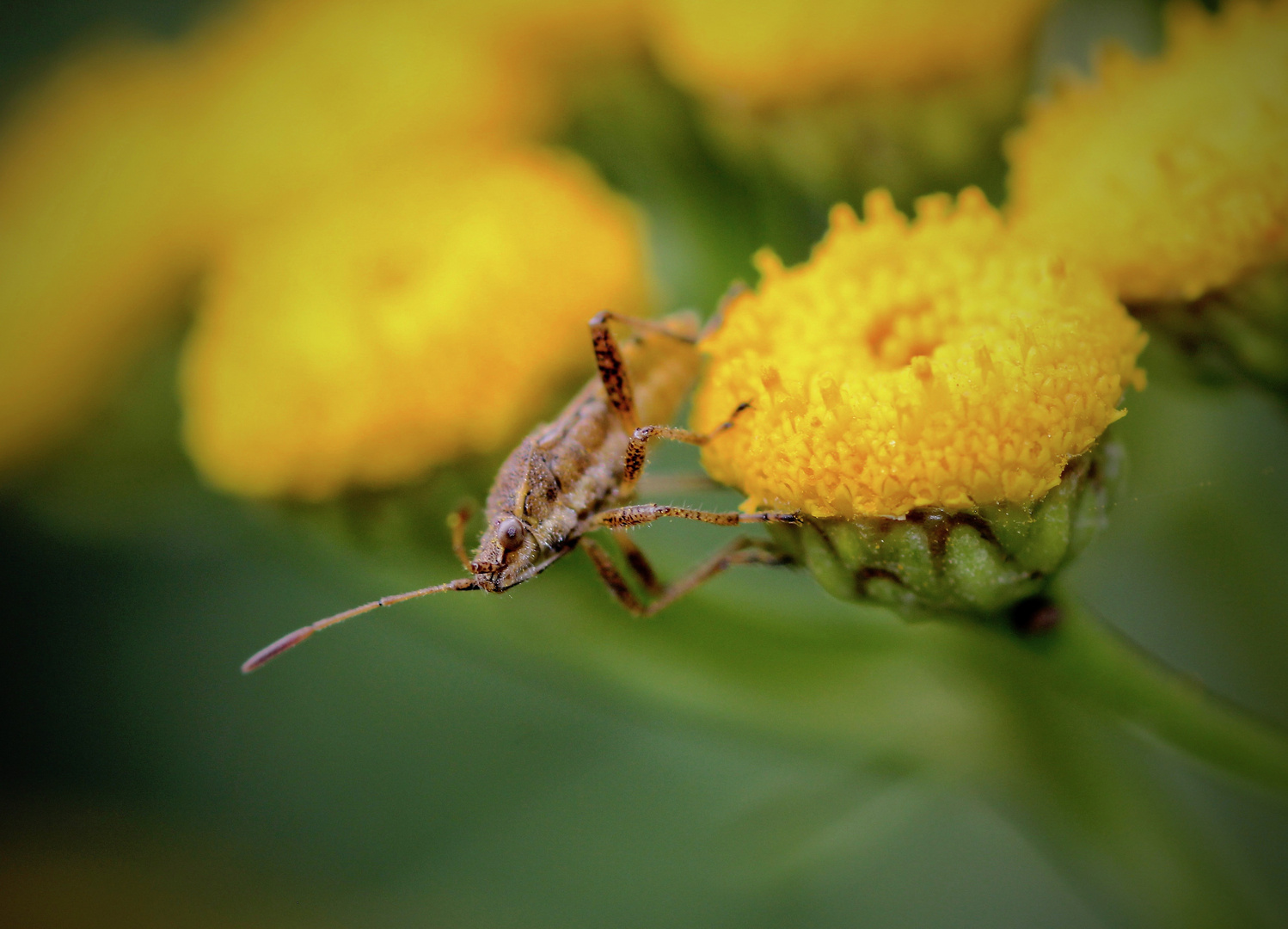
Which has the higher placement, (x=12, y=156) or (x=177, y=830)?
(x=12, y=156)

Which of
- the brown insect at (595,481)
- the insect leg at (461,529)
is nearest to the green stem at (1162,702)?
the brown insect at (595,481)

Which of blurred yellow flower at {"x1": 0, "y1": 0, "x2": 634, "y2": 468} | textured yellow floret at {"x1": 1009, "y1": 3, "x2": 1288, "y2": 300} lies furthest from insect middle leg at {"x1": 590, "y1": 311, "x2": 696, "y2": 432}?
blurred yellow flower at {"x1": 0, "y1": 0, "x2": 634, "y2": 468}

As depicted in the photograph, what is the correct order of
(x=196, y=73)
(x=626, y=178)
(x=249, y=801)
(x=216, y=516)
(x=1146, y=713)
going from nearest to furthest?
(x=1146, y=713), (x=626, y=178), (x=216, y=516), (x=249, y=801), (x=196, y=73)

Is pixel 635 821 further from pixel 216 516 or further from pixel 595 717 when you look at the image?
pixel 216 516

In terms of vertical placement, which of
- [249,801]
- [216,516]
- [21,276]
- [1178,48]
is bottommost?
[249,801]

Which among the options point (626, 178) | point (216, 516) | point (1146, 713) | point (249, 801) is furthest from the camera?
point (249, 801)

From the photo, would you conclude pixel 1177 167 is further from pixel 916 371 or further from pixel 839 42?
pixel 839 42

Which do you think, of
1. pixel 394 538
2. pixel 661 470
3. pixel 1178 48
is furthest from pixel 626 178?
pixel 1178 48
